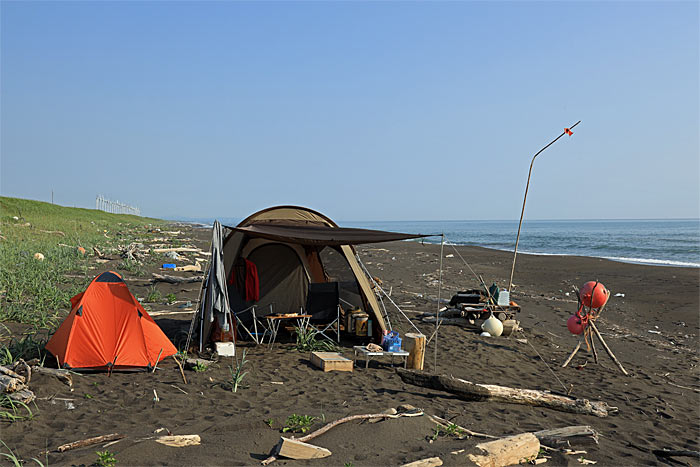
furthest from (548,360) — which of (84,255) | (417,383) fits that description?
(84,255)

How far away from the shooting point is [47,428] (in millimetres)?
4469

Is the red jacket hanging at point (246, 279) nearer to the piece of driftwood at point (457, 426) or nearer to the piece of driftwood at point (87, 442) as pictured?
the piece of driftwood at point (87, 442)

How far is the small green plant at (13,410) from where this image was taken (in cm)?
450

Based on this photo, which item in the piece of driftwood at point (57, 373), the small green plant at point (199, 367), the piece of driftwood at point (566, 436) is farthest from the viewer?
the small green plant at point (199, 367)

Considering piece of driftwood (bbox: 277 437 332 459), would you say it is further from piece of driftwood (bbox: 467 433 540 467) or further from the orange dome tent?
the orange dome tent

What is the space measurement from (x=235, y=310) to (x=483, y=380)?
448 centimetres

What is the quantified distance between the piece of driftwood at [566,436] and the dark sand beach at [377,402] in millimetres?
103

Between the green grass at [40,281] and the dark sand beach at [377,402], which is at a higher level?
the green grass at [40,281]

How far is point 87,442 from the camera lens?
4.08m

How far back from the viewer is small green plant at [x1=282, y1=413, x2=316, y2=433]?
14.4ft

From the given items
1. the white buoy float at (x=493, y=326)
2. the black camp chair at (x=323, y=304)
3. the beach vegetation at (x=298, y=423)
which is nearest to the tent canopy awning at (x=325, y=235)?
the black camp chair at (x=323, y=304)

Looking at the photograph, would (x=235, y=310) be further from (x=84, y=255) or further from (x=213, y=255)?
(x=84, y=255)

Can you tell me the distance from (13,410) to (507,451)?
174 inches

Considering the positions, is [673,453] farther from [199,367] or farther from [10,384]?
[10,384]
